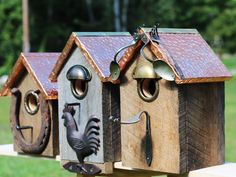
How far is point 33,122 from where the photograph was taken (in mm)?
5043

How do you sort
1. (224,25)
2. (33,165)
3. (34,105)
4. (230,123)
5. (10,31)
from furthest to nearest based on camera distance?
(224,25), (10,31), (230,123), (33,165), (34,105)

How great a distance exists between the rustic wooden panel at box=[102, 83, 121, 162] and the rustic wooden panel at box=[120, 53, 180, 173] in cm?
12

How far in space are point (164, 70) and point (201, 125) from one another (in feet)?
1.22

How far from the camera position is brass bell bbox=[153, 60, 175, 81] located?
12.7 ft

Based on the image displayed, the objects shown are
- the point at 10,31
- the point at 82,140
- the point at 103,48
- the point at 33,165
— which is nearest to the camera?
the point at 82,140

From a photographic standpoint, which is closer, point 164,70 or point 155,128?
point 164,70

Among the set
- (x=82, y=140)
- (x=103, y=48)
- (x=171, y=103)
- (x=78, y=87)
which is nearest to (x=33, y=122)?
(x=78, y=87)

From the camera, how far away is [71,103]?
4527 millimetres

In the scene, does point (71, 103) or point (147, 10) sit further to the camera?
point (147, 10)

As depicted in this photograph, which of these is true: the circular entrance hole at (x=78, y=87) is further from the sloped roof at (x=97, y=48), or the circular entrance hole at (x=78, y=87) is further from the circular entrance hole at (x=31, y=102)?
the circular entrance hole at (x=31, y=102)

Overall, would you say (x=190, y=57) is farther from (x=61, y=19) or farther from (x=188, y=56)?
(x=61, y=19)

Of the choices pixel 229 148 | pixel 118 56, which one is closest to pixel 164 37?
pixel 118 56

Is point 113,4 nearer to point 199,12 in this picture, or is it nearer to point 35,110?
point 199,12

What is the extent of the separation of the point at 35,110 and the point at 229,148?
704 centimetres
